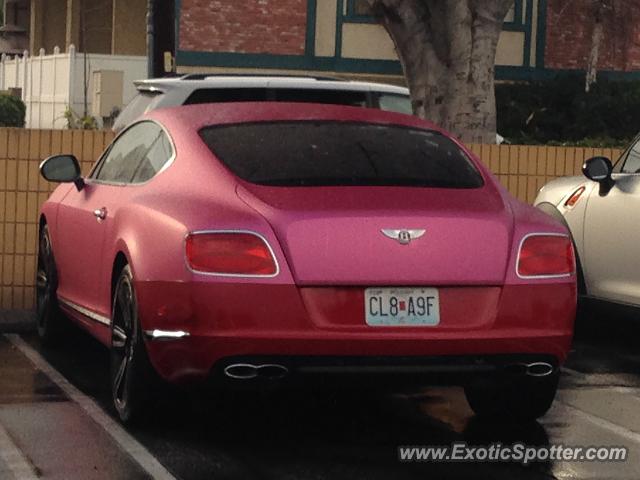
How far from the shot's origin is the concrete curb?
11.5 metres

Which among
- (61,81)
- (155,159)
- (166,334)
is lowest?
(166,334)

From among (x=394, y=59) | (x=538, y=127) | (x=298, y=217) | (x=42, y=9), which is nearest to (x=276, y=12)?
(x=394, y=59)

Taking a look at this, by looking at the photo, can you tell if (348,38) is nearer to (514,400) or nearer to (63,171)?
(63,171)

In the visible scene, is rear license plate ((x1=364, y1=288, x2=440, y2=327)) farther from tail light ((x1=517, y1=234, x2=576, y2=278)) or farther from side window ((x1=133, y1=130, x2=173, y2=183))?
side window ((x1=133, y1=130, x2=173, y2=183))

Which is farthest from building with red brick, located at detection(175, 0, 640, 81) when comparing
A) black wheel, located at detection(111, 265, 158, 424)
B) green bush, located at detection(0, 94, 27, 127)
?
black wheel, located at detection(111, 265, 158, 424)

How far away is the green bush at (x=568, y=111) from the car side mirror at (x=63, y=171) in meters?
22.7

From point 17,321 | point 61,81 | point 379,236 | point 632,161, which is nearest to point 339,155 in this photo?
point 379,236

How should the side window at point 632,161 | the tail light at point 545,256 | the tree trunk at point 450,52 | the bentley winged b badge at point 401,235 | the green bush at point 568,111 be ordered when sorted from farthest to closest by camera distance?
1. the green bush at point 568,111
2. the tree trunk at point 450,52
3. the side window at point 632,161
4. the tail light at point 545,256
5. the bentley winged b badge at point 401,235

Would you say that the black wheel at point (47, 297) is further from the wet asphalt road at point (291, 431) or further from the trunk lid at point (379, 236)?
the trunk lid at point (379, 236)

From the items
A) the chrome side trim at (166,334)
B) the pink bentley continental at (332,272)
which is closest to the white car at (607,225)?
the pink bentley continental at (332,272)

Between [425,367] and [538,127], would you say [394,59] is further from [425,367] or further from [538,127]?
[425,367]

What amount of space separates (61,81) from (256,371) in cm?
3090

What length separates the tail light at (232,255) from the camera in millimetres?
7109

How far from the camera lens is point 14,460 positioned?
6.99 m
